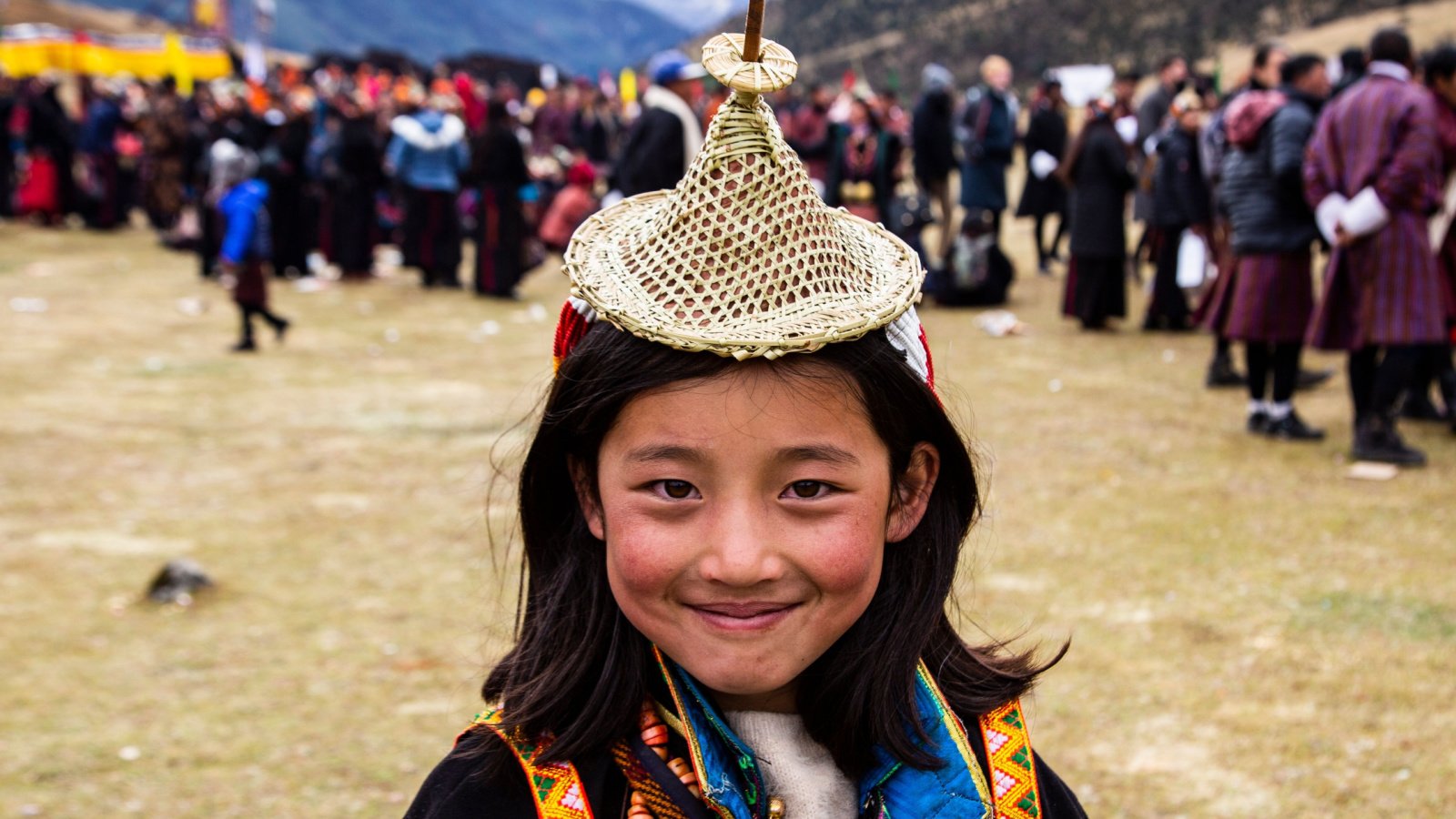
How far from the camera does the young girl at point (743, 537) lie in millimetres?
1456

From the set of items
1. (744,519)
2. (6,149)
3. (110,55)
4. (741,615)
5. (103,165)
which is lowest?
(103,165)

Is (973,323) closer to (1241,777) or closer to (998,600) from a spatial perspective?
(998,600)

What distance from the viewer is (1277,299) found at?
6.70 m

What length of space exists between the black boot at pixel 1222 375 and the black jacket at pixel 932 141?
4.76 m

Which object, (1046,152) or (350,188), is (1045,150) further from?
(350,188)

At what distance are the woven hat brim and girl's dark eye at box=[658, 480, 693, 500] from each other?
0.14 metres

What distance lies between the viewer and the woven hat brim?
1420 mm

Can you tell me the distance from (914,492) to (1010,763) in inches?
12.9

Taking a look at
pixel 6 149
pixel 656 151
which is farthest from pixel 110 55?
pixel 656 151

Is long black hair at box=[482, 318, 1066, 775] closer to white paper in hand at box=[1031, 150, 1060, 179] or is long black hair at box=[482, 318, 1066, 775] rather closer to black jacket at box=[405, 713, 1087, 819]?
black jacket at box=[405, 713, 1087, 819]

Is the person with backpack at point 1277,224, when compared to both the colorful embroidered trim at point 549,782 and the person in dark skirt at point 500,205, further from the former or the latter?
the person in dark skirt at point 500,205

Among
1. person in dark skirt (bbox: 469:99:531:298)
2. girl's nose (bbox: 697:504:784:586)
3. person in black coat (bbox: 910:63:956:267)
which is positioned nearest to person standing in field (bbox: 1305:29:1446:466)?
girl's nose (bbox: 697:504:784:586)

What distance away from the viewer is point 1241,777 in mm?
3570

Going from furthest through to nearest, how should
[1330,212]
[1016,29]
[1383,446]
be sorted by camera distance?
[1016,29] → [1383,446] → [1330,212]
